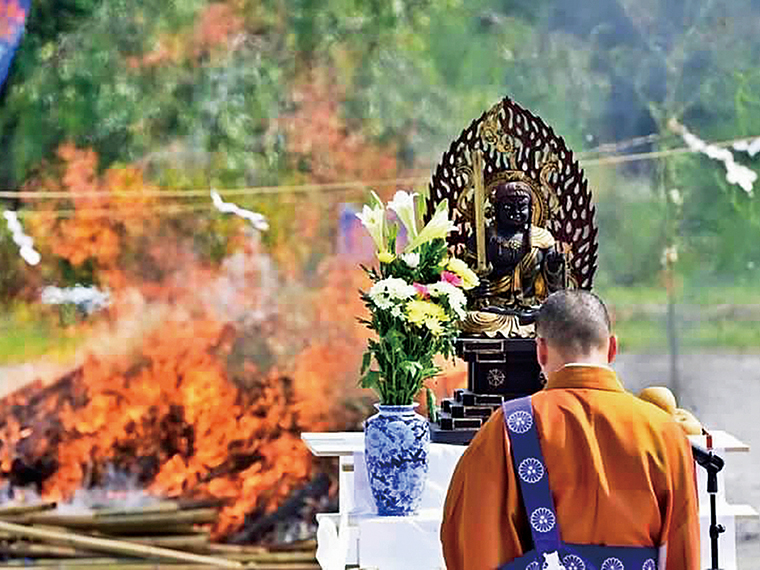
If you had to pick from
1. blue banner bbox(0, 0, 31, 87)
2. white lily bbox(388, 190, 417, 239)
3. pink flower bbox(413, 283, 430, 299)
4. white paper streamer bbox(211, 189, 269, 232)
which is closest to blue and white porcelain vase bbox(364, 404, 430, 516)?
pink flower bbox(413, 283, 430, 299)

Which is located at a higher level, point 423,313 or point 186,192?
point 186,192

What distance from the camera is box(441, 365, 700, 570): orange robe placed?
3189mm

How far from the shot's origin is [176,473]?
773 cm

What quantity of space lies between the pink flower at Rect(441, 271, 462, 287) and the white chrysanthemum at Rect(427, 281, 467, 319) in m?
0.03

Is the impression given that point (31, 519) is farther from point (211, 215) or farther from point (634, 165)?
point (634, 165)

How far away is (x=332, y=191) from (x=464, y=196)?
2665mm

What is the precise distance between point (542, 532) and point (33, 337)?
16.7ft

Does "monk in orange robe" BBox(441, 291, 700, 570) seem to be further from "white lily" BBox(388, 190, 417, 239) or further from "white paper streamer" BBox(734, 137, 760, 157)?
"white paper streamer" BBox(734, 137, 760, 157)

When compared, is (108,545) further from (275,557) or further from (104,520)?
(275,557)

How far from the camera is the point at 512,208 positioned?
521cm

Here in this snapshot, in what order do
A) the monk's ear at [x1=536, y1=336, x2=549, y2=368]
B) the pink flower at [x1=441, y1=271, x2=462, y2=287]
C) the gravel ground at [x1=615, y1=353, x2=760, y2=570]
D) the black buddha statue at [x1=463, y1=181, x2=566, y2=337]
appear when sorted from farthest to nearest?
the gravel ground at [x1=615, y1=353, x2=760, y2=570] → the black buddha statue at [x1=463, y1=181, x2=566, y2=337] → the pink flower at [x1=441, y1=271, x2=462, y2=287] → the monk's ear at [x1=536, y1=336, x2=549, y2=368]

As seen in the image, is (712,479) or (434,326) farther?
(434,326)

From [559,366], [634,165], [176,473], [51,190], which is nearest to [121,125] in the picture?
[51,190]

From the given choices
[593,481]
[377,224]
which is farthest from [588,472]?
[377,224]
